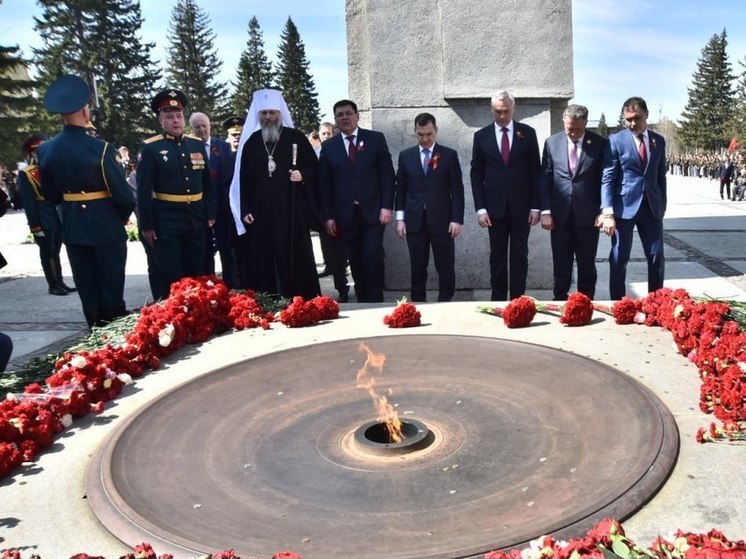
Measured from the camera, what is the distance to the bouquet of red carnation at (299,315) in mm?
4414

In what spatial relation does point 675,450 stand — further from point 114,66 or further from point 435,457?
point 114,66

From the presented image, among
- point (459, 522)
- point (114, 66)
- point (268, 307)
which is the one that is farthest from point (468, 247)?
point (114, 66)

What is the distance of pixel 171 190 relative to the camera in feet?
19.5

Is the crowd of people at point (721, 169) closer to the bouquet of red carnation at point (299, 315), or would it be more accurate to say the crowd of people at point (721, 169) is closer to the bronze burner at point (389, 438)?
the bouquet of red carnation at point (299, 315)

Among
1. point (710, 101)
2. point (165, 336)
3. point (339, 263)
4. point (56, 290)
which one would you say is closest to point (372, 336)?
point (165, 336)

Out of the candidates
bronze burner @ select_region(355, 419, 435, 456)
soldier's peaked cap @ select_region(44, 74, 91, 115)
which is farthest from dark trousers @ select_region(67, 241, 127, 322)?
bronze burner @ select_region(355, 419, 435, 456)

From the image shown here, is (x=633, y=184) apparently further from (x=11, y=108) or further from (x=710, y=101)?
(x=710, y=101)

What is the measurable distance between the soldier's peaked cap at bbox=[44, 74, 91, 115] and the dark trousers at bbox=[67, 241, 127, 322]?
3.42 feet

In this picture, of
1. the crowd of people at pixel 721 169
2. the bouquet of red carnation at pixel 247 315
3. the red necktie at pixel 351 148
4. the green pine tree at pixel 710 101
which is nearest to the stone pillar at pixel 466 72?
the red necktie at pixel 351 148

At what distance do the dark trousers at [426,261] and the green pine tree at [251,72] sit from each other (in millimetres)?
55934

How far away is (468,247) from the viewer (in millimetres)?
6949

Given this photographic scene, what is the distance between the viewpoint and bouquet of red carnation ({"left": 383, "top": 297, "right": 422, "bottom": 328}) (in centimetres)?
428

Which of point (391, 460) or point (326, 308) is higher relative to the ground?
point (326, 308)

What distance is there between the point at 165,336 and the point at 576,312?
7.73ft
